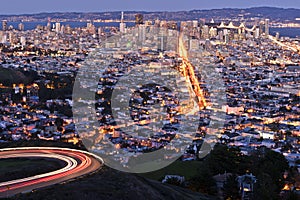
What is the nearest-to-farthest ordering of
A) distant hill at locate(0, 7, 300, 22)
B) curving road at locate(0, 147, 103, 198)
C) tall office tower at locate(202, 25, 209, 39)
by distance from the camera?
curving road at locate(0, 147, 103, 198)
tall office tower at locate(202, 25, 209, 39)
distant hill at locate(0, 7, 300, 22)

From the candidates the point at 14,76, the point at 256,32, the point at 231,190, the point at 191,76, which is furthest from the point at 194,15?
the point at 231,190

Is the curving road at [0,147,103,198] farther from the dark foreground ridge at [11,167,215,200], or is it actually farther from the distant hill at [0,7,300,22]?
the distant hill at [0,7,300,22]

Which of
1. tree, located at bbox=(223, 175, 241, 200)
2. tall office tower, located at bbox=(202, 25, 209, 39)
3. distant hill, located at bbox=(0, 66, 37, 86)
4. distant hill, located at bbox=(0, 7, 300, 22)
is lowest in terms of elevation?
tree, located at bbox=(223, 175, 241, 200)

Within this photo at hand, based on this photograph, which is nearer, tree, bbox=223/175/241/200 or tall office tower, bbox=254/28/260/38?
tree, bbox=223/175/241/200

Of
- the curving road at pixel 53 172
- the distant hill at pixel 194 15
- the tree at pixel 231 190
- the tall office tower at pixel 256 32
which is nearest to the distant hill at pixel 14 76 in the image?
the curving road at pixel 53 172

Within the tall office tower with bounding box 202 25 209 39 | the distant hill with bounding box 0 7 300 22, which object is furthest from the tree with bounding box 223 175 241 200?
the distant hill with bounding box 0 7 300 22
